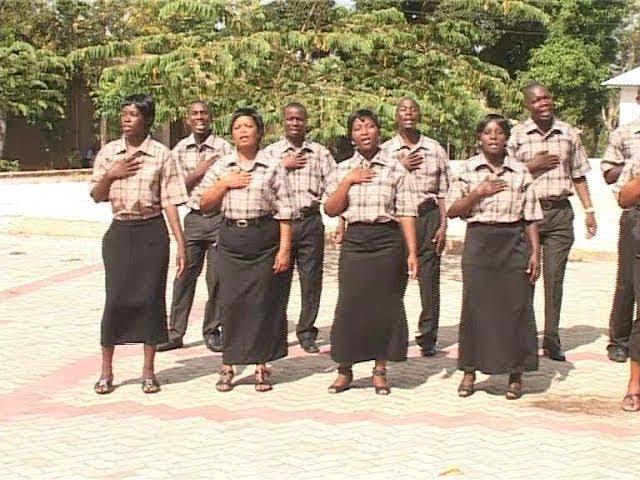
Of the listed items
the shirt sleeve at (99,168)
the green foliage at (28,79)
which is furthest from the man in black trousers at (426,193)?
the green foliage at (28,79)

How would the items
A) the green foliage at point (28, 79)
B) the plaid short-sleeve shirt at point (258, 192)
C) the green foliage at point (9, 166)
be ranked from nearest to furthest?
the plaid short-sleeve shirt at point (258, 192), the green foliage at point (28, 79), the green foliage at point (9, 166)

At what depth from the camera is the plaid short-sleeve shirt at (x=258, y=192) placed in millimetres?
7289

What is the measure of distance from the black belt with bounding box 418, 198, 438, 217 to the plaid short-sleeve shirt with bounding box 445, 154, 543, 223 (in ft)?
3.68

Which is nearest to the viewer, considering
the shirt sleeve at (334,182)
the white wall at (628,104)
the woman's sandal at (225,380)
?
the shirt sleeve at (334,182)

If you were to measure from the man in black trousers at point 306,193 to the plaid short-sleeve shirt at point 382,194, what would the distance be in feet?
4.47

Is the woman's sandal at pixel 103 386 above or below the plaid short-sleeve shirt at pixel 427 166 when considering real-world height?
below

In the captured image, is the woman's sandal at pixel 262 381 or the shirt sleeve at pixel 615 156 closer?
the woman's sandal at pixel 262 381

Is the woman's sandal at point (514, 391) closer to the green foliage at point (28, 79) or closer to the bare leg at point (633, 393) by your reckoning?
the bare leg at point (633, 393)

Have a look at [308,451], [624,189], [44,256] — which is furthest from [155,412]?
[44,256]

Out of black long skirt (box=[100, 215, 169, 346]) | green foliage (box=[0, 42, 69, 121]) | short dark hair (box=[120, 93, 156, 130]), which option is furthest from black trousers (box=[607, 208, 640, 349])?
green foliage (box=[0, 42, 69, 121])

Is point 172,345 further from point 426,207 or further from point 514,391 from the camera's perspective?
point 514,391

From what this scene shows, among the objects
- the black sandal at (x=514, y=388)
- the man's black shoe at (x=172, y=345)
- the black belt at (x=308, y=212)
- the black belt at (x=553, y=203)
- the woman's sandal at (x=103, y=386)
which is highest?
the black belt at (x=553, y=203)

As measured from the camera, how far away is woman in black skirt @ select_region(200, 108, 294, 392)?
7.30 m

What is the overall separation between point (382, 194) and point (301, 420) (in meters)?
1.48
